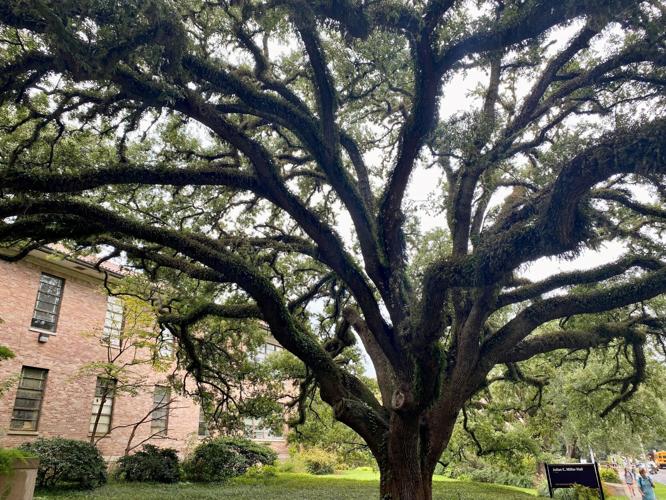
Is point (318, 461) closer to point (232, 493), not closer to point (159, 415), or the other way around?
point (159, 415)

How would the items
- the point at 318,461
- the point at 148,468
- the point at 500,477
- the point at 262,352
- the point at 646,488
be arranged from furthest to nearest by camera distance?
the point at 318,461, the point at 500,477, the point at 262,352, the point at 148,468, the point at 646,488

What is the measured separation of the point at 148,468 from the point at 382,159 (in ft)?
39.9

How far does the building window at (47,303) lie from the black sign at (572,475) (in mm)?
16202

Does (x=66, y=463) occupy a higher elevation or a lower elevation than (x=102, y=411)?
lower

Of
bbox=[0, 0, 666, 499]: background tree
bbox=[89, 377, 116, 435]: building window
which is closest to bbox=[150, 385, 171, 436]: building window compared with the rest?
bbox=[89, 377, 116, 435]: building window

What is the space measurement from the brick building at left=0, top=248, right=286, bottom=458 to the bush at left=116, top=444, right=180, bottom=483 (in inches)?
42.2

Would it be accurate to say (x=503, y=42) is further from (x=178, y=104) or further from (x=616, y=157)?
(x=178, y=104)

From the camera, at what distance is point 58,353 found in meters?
16.4

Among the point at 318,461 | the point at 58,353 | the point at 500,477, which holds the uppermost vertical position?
the point at 58,353

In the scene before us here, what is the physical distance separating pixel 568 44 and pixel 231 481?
15.9 metres

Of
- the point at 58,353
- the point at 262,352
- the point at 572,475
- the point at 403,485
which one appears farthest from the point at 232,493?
the point at 572,475

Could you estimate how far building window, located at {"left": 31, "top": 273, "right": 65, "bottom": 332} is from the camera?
53.0ft

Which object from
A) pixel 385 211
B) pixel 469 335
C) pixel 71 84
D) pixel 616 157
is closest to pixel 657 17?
pixel 616 157

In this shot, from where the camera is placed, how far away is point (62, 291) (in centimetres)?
1706
